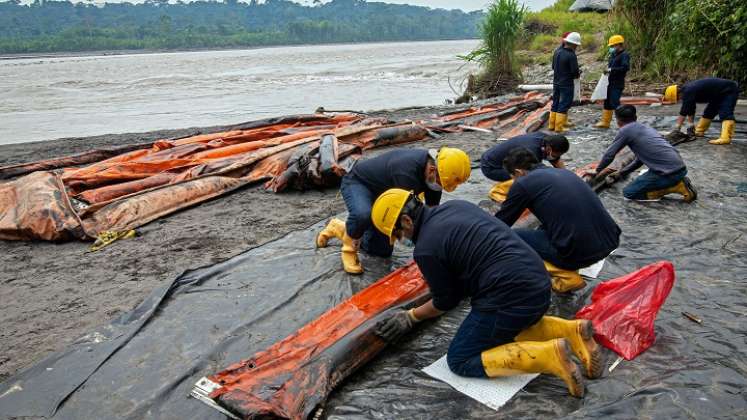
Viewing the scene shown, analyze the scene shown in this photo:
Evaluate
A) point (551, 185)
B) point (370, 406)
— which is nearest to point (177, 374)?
point (370, 406)

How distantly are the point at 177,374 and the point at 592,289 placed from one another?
271 cm

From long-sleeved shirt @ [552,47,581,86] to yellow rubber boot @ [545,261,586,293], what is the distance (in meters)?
5.71

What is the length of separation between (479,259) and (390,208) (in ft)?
1.70

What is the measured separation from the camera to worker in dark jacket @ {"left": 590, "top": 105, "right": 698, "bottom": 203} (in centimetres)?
497

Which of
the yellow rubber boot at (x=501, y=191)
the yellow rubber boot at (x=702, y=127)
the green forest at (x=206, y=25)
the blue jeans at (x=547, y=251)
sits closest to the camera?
the blue jeans at (x=547, y=251)

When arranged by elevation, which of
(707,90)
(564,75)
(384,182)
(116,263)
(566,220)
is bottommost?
(116,263)

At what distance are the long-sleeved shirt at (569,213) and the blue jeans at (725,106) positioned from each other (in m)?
5.03

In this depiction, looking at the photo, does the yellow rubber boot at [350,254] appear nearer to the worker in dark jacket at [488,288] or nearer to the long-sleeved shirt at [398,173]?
the long-sleeved shirt at [398,173]

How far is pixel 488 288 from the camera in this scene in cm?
255

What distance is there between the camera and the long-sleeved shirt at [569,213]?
325 cm

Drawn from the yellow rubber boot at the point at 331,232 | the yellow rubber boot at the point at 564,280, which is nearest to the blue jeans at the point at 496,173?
the yellow rubber boot at the point at 331,232

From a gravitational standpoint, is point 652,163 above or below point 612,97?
below

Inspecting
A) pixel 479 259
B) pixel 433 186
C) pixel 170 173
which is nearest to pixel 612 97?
pixel 433 186

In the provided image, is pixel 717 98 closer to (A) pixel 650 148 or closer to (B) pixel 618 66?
(B) pixel 618 66
